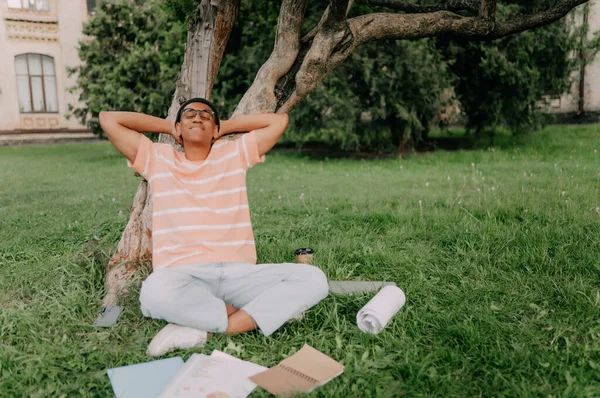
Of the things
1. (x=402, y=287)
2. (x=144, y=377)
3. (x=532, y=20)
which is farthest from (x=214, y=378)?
(x=532, y=20)

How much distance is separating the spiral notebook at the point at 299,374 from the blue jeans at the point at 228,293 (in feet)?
1.18

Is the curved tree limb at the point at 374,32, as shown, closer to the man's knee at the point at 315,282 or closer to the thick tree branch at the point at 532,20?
the thick tree branch at the point at 532,20

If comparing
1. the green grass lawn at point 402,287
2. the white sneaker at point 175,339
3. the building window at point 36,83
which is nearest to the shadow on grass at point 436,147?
the green grass lawn at point 402,287

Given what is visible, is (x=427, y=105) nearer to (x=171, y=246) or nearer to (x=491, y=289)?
(x=491, y=289)

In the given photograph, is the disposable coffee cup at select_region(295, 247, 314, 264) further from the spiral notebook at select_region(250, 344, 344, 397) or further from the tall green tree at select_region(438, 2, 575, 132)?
the tall green tree at select_region(438, 2, 575, 132)

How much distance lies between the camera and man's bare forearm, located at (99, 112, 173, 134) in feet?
11.1

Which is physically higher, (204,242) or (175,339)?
(204,242)

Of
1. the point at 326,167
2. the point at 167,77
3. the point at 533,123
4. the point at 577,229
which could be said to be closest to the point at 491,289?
the point at 577,229

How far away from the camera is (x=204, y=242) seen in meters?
3.28

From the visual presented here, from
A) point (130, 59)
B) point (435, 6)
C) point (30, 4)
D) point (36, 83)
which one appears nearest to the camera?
point (435, 6)

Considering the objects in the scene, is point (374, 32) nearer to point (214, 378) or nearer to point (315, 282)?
point (315, 282)

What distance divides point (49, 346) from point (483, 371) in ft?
8.03

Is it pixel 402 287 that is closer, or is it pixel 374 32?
pixel 402 287

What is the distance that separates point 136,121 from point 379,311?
77.7 inches
